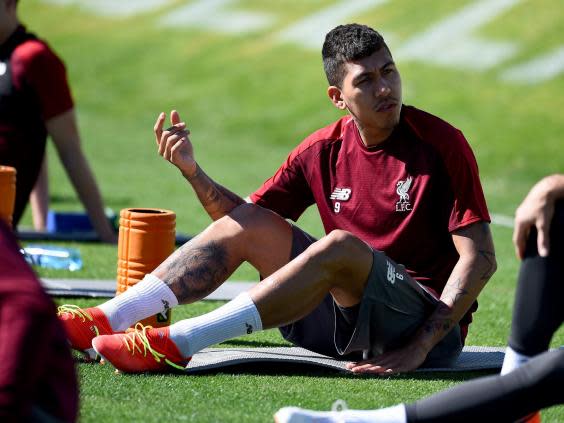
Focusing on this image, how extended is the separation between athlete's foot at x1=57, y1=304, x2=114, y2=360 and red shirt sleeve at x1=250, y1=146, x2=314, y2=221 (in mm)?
904

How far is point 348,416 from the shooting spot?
3951 mm

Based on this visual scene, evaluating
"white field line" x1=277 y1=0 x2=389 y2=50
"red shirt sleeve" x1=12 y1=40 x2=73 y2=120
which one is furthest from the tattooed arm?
"white field line" x1=277 y1=0 x2=389 y2=50

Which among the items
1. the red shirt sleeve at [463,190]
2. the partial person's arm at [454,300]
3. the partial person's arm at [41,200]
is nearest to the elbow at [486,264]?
the partial person's arm at [454,300]

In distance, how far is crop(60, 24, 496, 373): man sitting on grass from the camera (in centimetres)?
515

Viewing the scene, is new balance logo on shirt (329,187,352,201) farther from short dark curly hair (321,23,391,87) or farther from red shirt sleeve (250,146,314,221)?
short dark curly hair (321,23,391,87)

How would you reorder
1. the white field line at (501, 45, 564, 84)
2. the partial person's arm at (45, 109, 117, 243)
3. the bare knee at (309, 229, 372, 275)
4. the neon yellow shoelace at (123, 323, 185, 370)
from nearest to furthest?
the bare knee at (309, 229, 372, 275) < the neon yellow shoelace at (123, 323, 185, 370) < the partial person's arm at (45, 109, 117, 243) < the white field line at (501, 45, 564, 84)

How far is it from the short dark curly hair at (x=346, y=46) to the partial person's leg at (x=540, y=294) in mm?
1913

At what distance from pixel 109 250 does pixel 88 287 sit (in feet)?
5.91

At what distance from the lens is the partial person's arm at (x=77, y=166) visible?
782 cm

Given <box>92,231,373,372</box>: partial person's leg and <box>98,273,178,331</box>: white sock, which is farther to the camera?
<box>98,273,178,331</box>: white sock

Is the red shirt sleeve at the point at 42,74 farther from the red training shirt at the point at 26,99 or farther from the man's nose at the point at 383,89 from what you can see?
the man's nose at the point at 383,89

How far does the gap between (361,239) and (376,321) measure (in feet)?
1.15

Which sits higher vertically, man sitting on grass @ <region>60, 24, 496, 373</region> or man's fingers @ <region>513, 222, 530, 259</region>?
man's fingers @ <region>513, 222, 530, 259</region>

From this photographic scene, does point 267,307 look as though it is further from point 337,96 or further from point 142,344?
point 337,96
